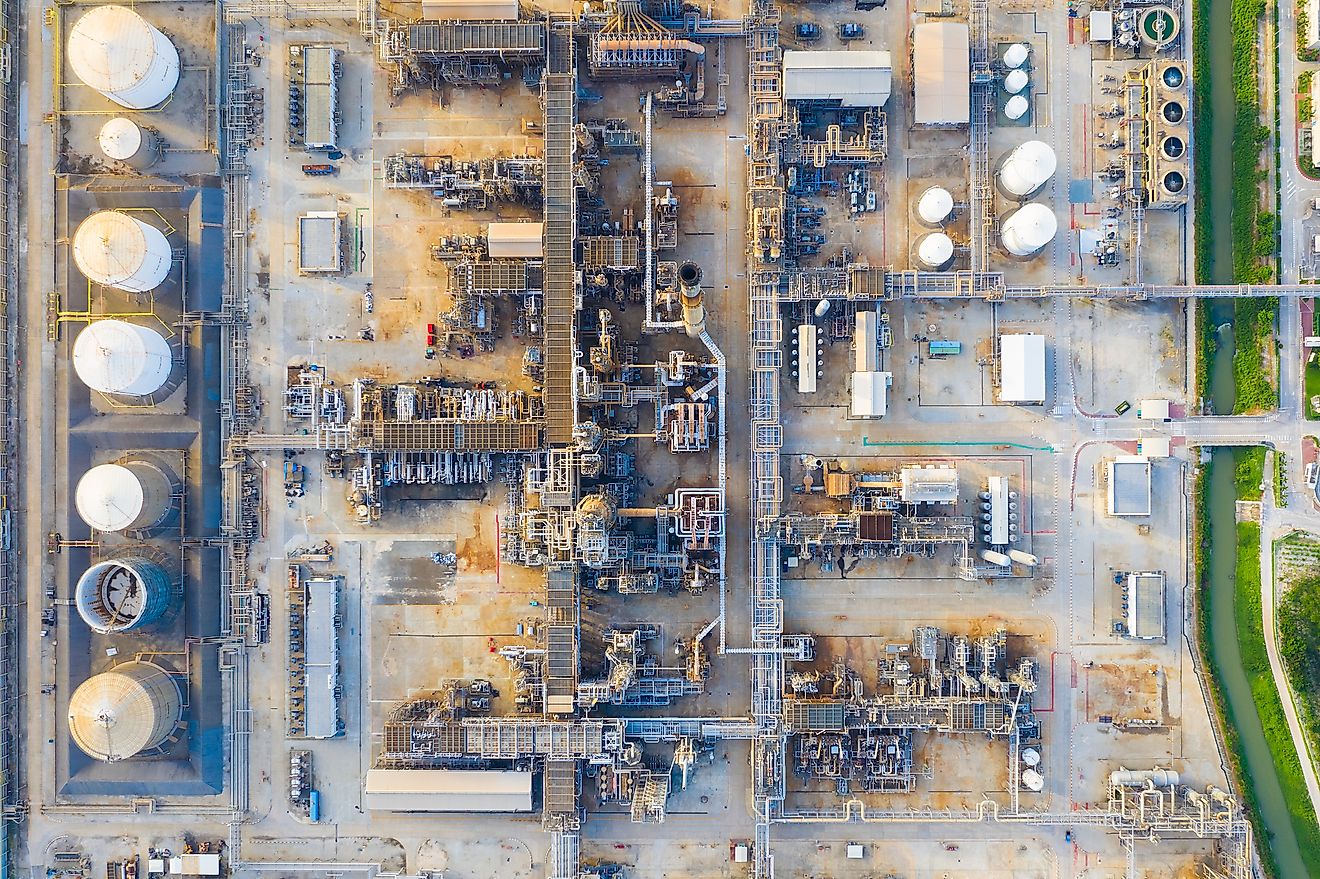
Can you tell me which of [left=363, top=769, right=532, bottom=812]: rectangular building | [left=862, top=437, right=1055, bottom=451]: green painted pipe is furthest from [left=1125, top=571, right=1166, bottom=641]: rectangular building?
[left=363, top=769, right=532, bottom=812]: rectangular building

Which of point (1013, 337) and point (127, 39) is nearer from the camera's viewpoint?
point (127, 39)

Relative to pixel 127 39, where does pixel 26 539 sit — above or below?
below

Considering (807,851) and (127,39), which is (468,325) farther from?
(807,851)

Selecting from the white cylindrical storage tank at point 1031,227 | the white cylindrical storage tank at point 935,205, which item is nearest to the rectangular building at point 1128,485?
the white cylindrical storage tank at point 1031,227

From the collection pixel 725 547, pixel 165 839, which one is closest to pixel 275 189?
pixel 725 547

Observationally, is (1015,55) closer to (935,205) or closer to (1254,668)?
(935,205)

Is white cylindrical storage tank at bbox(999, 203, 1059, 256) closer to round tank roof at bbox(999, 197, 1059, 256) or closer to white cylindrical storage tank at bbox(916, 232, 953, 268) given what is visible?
round tank roof at bbox(999, 197, 1059, 256)

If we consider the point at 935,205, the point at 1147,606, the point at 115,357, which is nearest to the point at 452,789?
the point at 115,357

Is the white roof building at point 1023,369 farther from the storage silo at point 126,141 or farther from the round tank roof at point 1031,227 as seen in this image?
the storage silo at point 126,141
